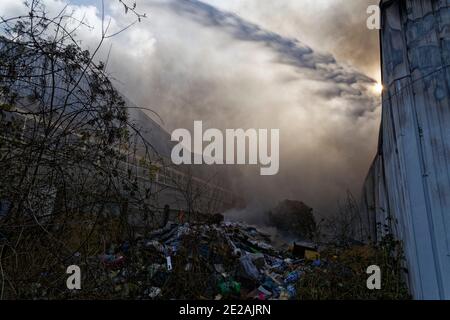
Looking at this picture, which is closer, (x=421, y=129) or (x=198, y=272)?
(x=421, y=129)

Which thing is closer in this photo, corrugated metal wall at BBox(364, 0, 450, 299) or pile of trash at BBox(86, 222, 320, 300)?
corrugated metal wall at BBox(364, 0, 450, 299)

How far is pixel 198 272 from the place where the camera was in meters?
3.77

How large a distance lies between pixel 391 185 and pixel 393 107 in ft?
3.88

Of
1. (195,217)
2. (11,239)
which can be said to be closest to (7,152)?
(11,239)

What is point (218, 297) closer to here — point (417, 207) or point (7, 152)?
point (417, 207)

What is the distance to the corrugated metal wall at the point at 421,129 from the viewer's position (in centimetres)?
258

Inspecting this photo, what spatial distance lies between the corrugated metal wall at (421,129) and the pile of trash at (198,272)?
1.68 metres

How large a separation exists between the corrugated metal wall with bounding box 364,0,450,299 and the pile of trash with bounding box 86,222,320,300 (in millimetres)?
1678

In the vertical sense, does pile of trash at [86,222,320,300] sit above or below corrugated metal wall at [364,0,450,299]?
below

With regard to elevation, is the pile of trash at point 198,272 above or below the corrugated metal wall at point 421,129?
below

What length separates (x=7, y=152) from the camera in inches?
103

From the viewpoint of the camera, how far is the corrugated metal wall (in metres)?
2.58

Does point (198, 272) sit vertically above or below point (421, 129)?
below

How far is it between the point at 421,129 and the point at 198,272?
323cm
